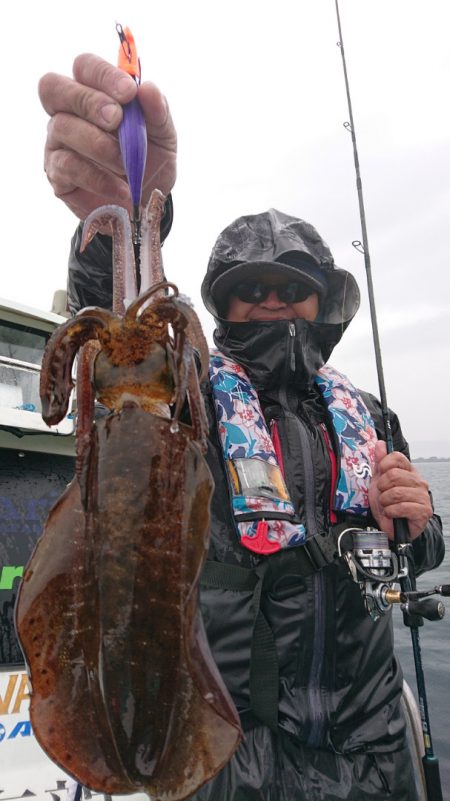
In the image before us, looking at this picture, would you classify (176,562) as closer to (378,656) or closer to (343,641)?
(343,641)

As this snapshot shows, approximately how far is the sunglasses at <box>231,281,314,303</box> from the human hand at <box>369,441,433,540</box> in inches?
48.9

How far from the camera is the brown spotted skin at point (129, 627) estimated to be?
1.19 meters

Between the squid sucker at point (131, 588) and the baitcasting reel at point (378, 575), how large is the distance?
1589mm

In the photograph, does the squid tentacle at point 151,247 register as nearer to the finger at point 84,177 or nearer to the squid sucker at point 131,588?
the squid sucker at point 131,588

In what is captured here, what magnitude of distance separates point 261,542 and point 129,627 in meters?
1.53

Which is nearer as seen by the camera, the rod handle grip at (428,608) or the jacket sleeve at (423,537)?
the rod handle grip at (428,608)

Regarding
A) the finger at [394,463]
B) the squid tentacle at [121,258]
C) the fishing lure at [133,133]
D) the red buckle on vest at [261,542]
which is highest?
the fishing lure at [133,133]

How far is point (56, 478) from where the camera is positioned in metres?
6.72

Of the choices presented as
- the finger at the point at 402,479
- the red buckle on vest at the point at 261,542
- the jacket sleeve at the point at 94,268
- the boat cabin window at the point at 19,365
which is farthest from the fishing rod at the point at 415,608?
the boat cabin window at the point at 19,365

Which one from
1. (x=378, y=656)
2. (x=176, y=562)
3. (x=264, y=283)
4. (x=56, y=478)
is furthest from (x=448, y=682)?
(x=176, y=562)

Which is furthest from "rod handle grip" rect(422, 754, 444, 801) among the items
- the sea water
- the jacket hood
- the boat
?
the jacket hood

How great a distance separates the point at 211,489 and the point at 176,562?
0.61ft

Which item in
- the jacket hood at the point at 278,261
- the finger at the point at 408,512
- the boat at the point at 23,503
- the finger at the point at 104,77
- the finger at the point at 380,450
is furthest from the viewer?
the boat at the point at 23,503

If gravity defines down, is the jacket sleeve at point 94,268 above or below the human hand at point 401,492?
above
